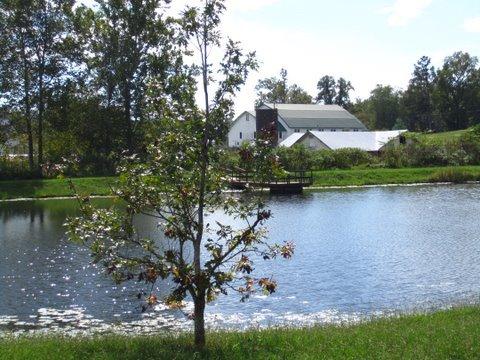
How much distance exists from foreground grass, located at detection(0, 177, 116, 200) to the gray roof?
5978 cm

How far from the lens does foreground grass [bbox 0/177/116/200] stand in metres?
53.7

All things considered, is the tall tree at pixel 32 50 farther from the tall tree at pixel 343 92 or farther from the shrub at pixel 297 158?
the tall tree at pixel 343 92

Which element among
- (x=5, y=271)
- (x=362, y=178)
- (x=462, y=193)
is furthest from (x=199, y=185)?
(x=362, y=178)

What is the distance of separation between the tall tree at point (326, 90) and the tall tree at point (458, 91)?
36.2 m

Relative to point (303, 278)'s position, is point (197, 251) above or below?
above

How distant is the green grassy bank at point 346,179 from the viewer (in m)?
54.8

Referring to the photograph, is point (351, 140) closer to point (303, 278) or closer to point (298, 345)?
point (303, 278)

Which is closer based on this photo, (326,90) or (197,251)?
(197,251)

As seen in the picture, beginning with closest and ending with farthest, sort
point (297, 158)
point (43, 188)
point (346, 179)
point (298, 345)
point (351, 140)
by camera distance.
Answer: point (298, 345) < point (43, 188) < point (346, 179) < point (297, 158) < point (351, 140)

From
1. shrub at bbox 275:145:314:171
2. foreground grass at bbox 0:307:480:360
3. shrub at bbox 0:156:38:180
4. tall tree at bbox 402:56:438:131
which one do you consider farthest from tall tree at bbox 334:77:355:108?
foreground grass at bbox 0:307:480:360

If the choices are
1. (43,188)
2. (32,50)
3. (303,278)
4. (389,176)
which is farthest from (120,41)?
(303,278)

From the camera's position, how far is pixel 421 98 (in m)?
138

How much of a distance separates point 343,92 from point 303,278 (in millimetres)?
143998

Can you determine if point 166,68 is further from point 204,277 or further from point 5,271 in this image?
point 5,271
